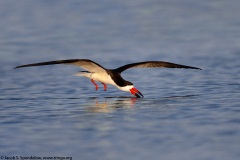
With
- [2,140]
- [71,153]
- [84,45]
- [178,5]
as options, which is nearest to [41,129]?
[2,140]

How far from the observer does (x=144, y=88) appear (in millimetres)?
13781

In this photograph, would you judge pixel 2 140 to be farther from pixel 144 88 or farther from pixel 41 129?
pixel 144 88

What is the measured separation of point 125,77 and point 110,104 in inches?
131

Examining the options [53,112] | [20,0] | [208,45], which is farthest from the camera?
[20,0]

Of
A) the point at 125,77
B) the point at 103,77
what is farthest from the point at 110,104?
the point at 125,77

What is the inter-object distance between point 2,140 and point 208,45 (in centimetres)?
1013

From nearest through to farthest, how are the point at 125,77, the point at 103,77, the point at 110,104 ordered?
the point at 110,104 < the point at 103,77 < the point at 125,77

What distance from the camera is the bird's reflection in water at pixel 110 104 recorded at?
11.5 m

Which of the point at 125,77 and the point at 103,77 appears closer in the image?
the point at 103,77

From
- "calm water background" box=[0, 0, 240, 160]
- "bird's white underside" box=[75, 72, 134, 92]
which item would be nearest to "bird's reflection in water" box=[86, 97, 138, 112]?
"calm water background" box=[0, 0, 240, 160]

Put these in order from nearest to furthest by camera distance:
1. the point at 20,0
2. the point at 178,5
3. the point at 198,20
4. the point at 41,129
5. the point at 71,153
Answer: the point at 71,153
the point at 41,129
the point at 198,20
the point at 178,5
the point at 20,0

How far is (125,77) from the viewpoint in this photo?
50.4 ft

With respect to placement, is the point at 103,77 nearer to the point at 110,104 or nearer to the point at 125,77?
the point at 110,104

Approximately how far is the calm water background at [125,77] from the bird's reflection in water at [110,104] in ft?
0.06
